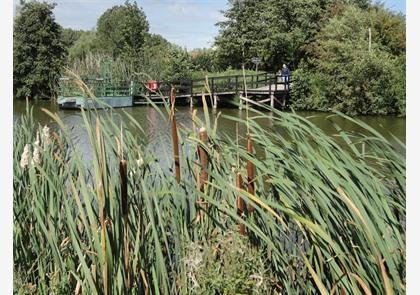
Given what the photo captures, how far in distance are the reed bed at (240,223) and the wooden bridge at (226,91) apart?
0.07 metres

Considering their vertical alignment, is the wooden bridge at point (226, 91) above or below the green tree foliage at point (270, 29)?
below

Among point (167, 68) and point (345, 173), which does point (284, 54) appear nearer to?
point (167, 68)

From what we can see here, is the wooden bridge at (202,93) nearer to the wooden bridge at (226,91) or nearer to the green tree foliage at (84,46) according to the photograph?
the wooden bridge at (226,91)

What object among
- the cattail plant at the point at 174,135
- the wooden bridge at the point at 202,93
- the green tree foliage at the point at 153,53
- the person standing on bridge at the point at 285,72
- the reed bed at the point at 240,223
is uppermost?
the green tree foliage at the point at 153,53

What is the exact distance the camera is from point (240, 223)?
65 cm

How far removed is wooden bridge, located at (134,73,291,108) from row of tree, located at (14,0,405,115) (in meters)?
0.08

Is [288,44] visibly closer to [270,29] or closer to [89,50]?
[270,29]

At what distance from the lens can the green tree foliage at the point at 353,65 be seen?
154 centimetres

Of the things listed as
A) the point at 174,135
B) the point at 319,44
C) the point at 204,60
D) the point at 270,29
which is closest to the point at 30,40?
the point at 204,60

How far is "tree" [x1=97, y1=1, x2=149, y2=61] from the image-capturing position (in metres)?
1.83

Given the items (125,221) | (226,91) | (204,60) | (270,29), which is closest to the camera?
(125,221)

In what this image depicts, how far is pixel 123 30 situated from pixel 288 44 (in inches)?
29.4

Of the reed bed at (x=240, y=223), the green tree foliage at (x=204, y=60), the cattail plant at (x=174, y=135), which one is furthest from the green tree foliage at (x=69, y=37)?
the cattail plant at (x=174, y=135)
